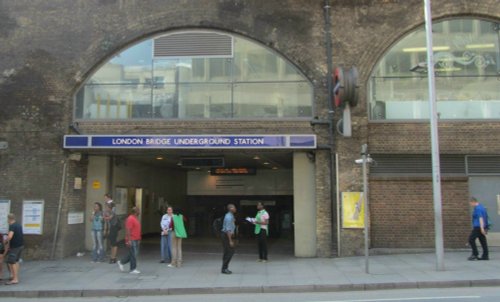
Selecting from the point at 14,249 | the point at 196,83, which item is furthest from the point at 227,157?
the point at 14,249

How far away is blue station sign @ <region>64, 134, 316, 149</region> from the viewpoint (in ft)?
50.6

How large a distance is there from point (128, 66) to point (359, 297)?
1106 cm

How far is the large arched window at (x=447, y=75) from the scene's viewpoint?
1645 centimetres

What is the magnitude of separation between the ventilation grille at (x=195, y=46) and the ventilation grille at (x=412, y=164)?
20.0ft

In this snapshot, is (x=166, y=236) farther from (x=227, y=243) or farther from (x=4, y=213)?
(x=4, y=213)

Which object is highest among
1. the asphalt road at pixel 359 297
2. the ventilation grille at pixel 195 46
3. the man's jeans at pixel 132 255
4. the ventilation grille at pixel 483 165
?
the ventilation grille at pixel 195 46

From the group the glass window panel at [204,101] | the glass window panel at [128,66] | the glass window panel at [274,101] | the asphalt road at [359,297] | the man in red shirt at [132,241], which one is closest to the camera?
the asphalt road at [359,297]

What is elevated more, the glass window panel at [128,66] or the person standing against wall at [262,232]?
the glass window panel at [128,66]

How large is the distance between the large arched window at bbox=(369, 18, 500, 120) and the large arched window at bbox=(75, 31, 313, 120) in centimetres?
271

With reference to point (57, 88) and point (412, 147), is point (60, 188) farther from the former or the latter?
point (412, 147)

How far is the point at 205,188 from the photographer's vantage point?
2652 cm

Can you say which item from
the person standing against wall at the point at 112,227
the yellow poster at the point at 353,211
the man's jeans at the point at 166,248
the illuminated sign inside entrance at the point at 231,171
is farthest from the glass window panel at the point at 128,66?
the yellow poster at the point at 353,211

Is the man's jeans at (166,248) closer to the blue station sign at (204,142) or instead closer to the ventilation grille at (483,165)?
the blue station sign at (204,142)

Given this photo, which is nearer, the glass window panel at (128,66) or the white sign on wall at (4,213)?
the white sign on wall at (4,213)
